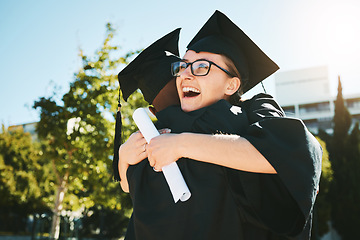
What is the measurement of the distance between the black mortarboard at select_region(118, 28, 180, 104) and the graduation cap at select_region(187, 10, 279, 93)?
0.22m

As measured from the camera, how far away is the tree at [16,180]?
1045 inches

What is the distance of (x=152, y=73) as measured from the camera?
224 cm

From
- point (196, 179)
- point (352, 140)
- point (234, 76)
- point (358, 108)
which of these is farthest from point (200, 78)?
point (358, 108)

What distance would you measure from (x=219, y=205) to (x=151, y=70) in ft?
3.39

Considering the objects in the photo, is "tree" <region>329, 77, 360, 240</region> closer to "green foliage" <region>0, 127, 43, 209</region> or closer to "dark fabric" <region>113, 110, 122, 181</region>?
"green foliage" <region>0, 127, 43, 209</region>

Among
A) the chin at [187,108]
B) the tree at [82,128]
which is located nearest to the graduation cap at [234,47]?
the chin at [187,108]

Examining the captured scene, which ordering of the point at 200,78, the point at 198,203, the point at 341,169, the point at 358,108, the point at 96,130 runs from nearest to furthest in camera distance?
the point at 198,203
the point at 200,78
the point at 96,130
the point at 341,169
the point at 358,108

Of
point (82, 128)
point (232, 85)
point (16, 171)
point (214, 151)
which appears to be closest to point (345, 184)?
point (82, 128)

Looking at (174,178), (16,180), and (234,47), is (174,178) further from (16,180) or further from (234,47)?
(16,180)

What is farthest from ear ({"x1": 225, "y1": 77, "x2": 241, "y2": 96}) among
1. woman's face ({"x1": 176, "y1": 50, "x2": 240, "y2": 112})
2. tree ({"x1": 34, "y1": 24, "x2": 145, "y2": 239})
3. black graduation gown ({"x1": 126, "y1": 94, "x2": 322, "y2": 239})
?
tree ({"x1": 34, "y1": 24, "x2": 145, "y2": 239})

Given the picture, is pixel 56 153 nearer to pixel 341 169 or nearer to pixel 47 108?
pixel 47 108

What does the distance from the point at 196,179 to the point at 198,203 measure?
115 mm

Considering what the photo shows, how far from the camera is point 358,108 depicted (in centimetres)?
5841

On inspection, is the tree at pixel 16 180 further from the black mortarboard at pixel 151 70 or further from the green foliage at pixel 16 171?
the black mortarboard at pixel 151 70
